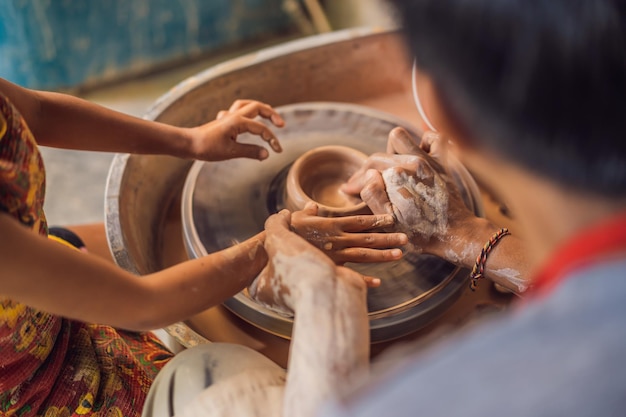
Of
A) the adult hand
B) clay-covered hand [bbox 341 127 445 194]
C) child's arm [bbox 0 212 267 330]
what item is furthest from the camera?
clay-covered hand [bbox 341 127 445 194]

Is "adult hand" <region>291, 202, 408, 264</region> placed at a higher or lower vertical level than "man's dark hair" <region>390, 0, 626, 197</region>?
lower

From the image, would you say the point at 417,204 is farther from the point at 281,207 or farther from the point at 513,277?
the point at 281,207

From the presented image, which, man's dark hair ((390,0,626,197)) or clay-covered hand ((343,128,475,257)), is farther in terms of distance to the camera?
clay-covered hand ((343,128,475,257))

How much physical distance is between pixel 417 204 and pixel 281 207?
38cm

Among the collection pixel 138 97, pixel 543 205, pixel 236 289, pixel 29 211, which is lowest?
pixel 138 97

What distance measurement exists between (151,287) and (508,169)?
2.11ft

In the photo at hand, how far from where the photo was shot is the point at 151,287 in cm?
105

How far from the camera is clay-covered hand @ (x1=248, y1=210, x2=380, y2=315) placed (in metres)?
1.02

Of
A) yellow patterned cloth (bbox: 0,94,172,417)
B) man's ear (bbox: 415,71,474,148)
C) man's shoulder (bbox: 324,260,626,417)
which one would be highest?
man's ear (bbox: 415,71,474,148)

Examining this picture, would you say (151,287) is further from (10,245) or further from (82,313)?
(10,245)

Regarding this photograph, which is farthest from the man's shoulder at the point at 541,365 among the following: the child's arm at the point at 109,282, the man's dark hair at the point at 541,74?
the child's arm at the point at 109,282

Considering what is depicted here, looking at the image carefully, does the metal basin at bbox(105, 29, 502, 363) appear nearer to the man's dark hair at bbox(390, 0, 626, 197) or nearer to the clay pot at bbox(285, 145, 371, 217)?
the clay pot at bbox(285, 145, 371, 217)

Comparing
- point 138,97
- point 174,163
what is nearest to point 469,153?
point 174,163

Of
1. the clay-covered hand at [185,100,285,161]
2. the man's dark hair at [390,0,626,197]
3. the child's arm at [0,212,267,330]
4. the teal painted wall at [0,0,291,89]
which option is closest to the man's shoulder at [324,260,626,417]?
the man's dark hair at [390,0,626,197]
